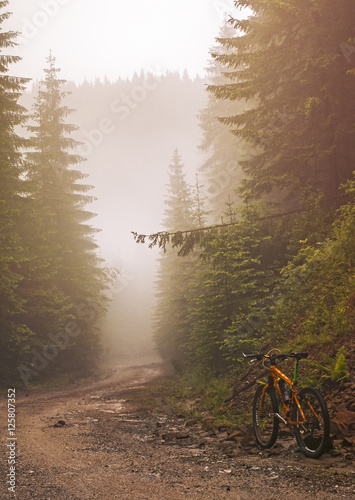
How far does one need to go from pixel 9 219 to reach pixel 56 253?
678 centimetres

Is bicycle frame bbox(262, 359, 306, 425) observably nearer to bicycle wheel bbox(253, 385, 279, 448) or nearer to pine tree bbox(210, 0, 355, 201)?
bicycle wheel bbox(253, 385, 279, 448)

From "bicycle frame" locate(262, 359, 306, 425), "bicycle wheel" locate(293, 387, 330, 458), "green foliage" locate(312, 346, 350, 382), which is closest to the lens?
"bicycle wheel" locate(293, 387, 330, 458)

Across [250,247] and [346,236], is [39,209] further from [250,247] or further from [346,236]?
[346,236]

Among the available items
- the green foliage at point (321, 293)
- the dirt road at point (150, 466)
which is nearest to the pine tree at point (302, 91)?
the green foliage at point (321, 293)

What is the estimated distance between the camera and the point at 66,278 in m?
22.0

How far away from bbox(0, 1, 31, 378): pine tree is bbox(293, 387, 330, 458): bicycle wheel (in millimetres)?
12715

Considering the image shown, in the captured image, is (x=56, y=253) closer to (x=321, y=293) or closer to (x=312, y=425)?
(x=321, y=293)

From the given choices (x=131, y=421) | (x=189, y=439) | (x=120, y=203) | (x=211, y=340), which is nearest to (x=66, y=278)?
(x=211, y=340)

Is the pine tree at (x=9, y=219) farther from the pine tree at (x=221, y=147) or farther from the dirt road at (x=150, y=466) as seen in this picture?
the pine tree at (x=221, y=147)

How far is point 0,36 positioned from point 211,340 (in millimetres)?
17324

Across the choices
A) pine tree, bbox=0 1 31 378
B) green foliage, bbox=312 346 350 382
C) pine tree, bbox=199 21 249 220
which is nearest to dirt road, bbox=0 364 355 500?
green foliage, bbox=312 346 350 382

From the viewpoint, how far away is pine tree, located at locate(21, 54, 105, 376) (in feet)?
59.6

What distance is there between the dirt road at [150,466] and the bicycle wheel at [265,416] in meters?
0.28

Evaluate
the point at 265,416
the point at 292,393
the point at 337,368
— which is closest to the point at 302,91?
the point at 337,368
